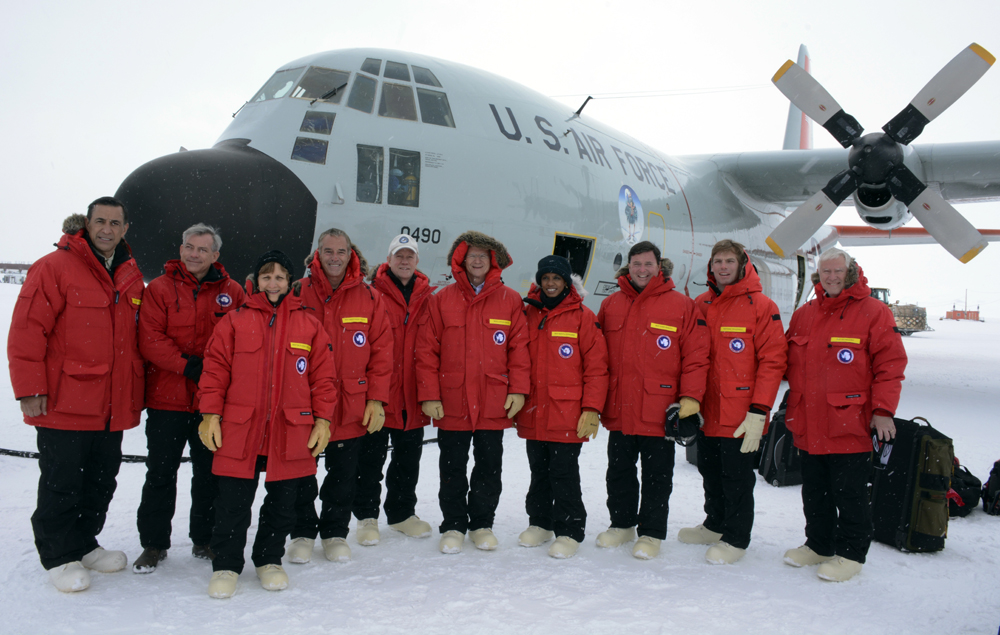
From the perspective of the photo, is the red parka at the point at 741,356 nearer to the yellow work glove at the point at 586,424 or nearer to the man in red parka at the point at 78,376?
the yellow work glove at the point at 586,424

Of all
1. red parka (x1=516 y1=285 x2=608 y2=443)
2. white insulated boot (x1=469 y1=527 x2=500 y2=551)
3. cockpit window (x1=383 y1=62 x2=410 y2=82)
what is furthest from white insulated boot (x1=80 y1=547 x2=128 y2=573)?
cockpit window (x1=383 y1=62 x2=410 y2=82)

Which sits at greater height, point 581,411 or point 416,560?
point 581,411

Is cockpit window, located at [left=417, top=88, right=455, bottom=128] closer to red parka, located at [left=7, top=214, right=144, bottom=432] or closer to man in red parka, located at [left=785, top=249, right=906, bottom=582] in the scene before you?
red parka, located at [left=7, top=214, right=144, bottom=432]

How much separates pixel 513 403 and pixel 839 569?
2236 millimetres

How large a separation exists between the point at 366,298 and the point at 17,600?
242 cm

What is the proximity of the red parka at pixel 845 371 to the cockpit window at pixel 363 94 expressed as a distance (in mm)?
4842

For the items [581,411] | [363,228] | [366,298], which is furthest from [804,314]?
[363,228]

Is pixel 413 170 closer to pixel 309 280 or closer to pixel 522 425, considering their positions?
pixel 309 280

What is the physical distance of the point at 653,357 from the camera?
413 cm

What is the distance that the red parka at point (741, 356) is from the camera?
398 cm

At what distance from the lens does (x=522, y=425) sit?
14.0 feet

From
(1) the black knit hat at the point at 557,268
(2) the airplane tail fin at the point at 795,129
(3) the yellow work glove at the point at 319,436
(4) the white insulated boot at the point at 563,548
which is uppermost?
(2) the airplane tail fin at the point at 795,129

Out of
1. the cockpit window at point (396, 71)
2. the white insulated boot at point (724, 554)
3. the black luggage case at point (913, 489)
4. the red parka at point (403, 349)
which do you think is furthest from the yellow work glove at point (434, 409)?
the cockpit window at point (396, 71)

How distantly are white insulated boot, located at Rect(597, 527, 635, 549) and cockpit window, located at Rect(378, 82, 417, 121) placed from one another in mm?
4728
